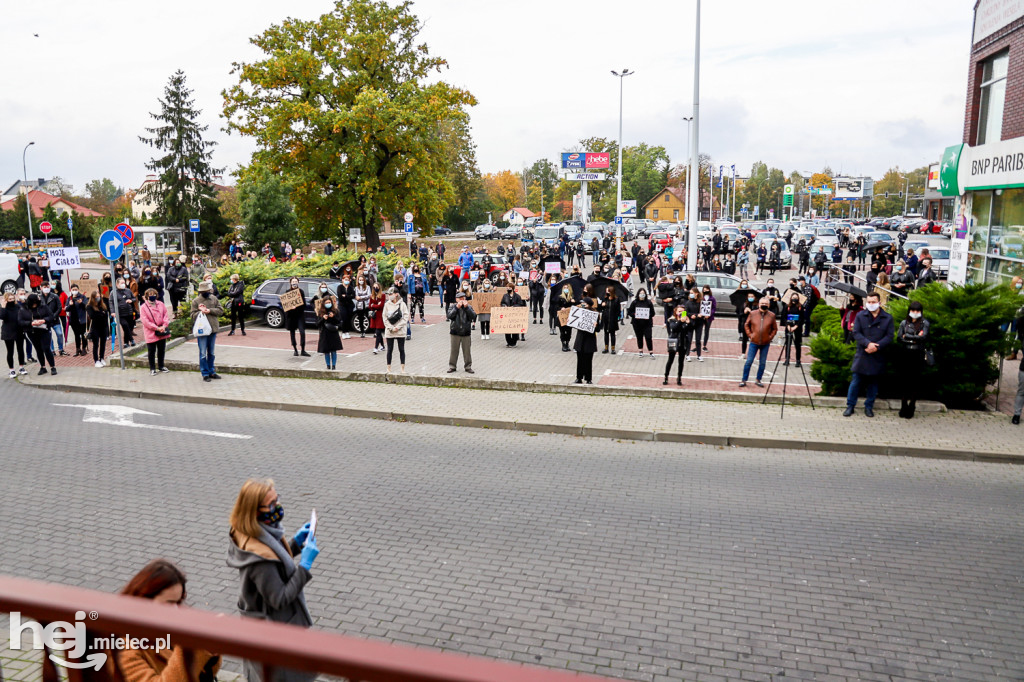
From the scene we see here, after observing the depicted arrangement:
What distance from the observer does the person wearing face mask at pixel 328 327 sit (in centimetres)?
1614

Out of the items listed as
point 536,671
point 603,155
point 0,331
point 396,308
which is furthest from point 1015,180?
point 603,155

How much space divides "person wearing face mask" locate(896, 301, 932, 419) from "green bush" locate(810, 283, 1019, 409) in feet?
1.01

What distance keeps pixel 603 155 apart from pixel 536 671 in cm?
9797

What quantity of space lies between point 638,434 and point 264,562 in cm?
815

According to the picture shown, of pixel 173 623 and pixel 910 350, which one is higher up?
pixel 173 623

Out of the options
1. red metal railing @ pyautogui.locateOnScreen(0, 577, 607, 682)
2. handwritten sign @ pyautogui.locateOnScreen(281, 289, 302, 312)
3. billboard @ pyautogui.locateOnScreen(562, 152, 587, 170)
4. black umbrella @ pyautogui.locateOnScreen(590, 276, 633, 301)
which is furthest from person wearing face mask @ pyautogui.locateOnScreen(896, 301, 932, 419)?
billboard @ pyautogui.locateOnScreen(562, 152, 587, 170)

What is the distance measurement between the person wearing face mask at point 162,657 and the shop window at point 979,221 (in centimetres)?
2309

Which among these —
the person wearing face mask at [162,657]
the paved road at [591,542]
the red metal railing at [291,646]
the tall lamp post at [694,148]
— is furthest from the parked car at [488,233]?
the red metal railing at [291,646]

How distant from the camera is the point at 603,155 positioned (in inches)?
3772

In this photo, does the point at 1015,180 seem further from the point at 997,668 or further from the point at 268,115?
the point at 268,115

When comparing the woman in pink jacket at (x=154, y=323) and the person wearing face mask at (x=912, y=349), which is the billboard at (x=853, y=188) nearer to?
the person wearing face mask at (x=912, y=349)

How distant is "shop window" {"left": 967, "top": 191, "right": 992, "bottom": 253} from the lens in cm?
2097

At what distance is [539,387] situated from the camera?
1465 centimetres

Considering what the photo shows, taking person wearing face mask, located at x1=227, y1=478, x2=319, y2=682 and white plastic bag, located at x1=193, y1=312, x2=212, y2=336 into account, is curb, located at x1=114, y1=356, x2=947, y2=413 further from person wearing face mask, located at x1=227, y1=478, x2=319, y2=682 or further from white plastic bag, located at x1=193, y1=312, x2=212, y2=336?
person wearing face mask, located at x1=227, y1=478, x2=319, y2=682
